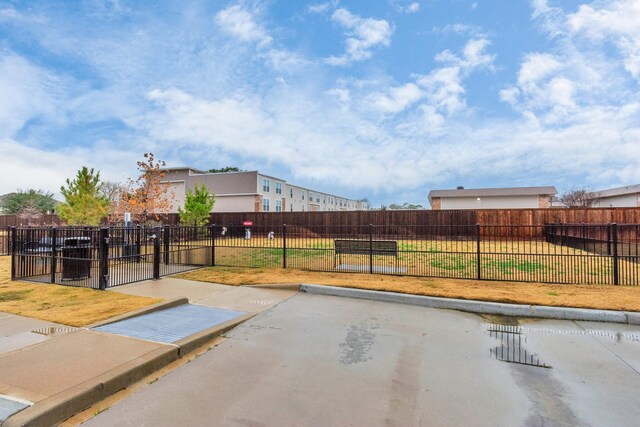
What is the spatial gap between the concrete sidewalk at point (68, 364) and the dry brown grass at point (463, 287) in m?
3.22

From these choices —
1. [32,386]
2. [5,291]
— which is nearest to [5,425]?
[32,386]

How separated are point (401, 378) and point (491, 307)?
3.64 meters

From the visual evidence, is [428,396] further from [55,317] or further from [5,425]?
[55,317]

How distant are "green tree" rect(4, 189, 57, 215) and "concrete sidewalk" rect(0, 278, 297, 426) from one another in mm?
51815

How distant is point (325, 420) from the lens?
2.82 meters

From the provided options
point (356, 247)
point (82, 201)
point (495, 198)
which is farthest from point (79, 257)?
point (495, 198)

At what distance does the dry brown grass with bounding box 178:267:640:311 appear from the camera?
6.51 m

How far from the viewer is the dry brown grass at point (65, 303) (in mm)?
5402

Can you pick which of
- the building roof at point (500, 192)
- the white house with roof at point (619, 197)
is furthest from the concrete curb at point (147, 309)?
the white house with roof at point (619, 197)

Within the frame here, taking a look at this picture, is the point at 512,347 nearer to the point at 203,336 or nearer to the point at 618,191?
the point at 203,336

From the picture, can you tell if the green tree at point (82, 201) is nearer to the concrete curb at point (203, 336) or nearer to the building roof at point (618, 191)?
the concrete curb at point (203, 336)

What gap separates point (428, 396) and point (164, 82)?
2090 centimetres

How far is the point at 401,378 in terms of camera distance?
11.9 feet

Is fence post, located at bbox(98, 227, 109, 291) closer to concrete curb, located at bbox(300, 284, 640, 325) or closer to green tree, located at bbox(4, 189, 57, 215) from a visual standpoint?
concrete curb, located at bbox(300, 284, 640, 325)
